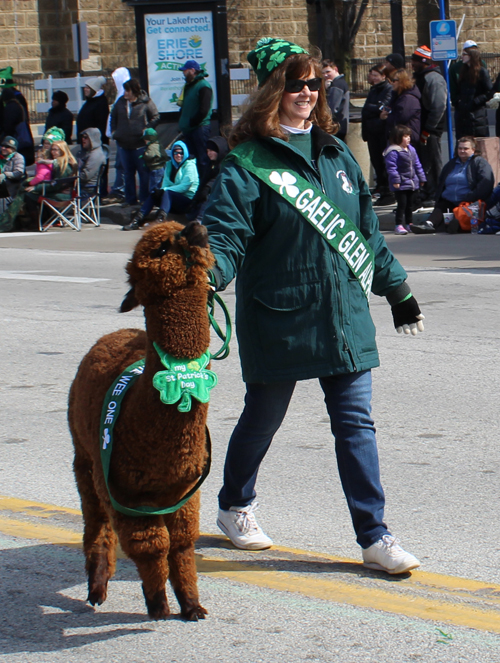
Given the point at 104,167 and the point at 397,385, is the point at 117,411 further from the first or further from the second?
the point at 104,167

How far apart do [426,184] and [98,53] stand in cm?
2431

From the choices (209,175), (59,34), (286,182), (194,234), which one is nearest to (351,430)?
(286,182)

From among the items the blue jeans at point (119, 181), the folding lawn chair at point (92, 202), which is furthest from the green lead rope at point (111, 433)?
the blue jeans at point (119, 181)

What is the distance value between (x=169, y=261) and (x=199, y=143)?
14234mm

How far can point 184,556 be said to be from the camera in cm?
327

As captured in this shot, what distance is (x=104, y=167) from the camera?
1752 centimetres

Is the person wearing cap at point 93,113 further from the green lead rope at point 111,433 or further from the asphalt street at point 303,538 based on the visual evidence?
the green lead rope at point 111,433

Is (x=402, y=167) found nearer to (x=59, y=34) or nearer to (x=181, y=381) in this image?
(x=181, y=381)

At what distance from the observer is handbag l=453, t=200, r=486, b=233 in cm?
1448

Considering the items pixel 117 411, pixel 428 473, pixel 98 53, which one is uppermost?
pixel 98 53

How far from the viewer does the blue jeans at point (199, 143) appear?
1677cm

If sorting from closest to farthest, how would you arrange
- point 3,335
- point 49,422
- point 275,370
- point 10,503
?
point 275,370 < point 10,503 < point 49,422 < point 3,335

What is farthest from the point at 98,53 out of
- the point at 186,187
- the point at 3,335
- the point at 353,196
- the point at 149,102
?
the point at 353,196

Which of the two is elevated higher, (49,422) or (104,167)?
(104,167)
